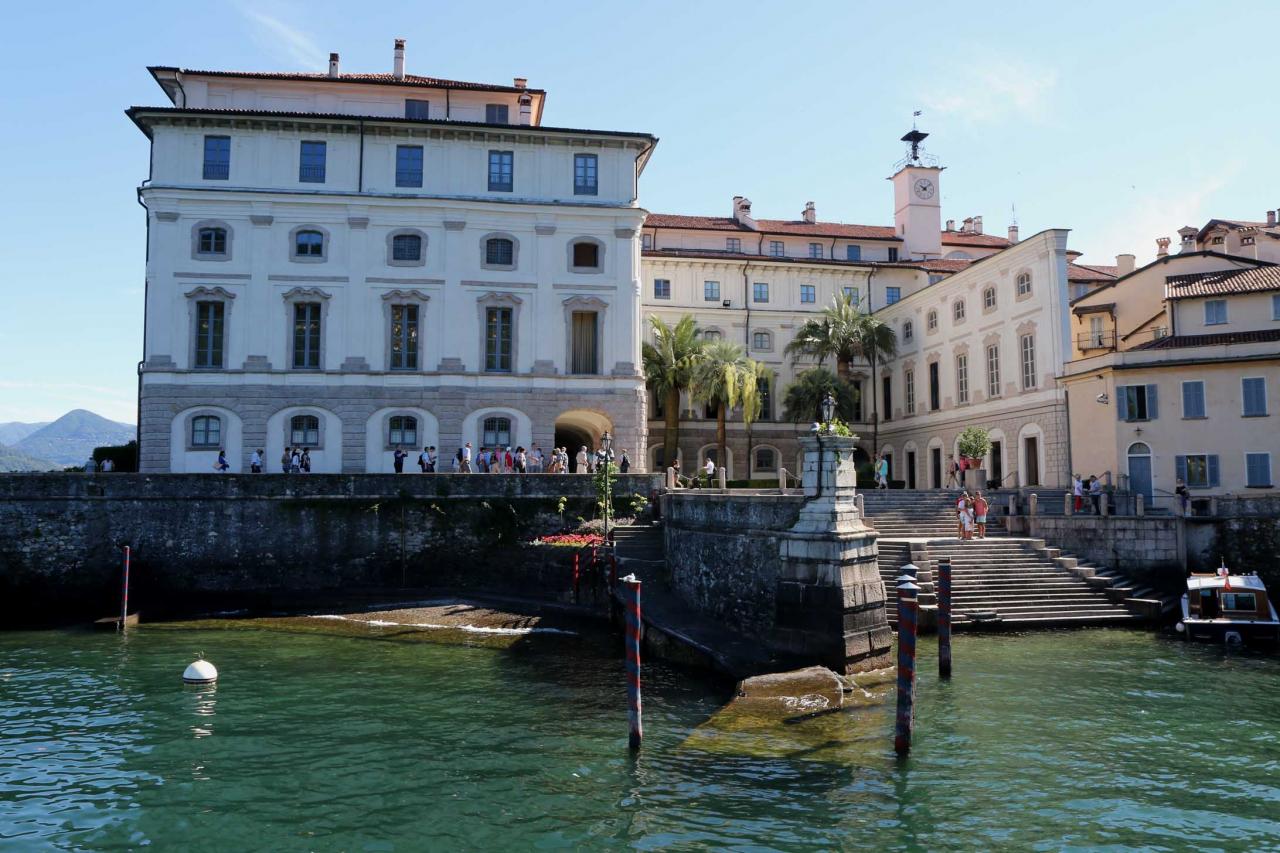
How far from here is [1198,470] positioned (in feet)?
108

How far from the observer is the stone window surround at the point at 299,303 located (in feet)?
123

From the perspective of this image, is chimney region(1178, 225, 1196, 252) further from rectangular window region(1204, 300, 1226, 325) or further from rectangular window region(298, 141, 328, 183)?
rectangular window region(298, 141, 328, 183)

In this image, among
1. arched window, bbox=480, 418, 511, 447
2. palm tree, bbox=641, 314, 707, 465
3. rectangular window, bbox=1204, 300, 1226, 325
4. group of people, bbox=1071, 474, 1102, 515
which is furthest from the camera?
palm tree, bbox=641, 314, 707, 465

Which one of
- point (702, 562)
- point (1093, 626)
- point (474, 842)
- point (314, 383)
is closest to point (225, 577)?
point (314, 383)

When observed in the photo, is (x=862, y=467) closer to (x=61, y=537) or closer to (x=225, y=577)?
(x=225, y=577)

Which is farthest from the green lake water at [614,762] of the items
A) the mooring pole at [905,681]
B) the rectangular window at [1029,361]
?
the rectangular window at [1029,361]

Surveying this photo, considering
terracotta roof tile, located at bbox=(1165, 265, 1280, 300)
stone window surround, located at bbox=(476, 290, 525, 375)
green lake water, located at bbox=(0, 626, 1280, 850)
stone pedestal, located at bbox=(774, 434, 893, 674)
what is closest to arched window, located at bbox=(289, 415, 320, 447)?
stone window surround, located at bbox=(476, 290, 525, 375)

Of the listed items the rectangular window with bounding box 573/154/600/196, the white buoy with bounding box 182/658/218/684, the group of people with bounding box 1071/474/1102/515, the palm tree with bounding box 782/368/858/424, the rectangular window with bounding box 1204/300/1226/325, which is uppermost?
the rectangular window with bounding box 573/154/600/196

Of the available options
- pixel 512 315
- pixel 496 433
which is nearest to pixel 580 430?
pixel 496 433

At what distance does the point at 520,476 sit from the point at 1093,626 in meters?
18.2

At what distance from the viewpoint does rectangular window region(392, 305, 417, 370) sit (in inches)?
1500

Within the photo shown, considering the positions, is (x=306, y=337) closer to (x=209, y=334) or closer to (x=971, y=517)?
(x=209, y=334)

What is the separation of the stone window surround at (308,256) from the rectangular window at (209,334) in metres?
3.54

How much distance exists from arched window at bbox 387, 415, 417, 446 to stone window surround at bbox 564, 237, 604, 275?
9.35 m
